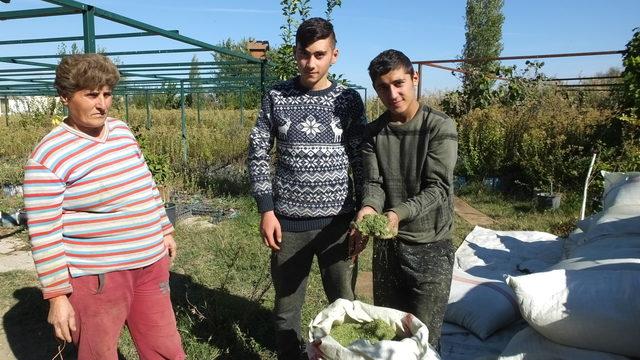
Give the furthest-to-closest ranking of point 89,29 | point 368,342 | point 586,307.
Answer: point 89,29 < point 586,307 < point 368,342

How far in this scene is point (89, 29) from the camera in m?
3.47

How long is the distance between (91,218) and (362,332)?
3.55 feet

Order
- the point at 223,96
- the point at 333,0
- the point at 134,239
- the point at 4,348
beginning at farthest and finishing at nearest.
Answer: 1. the point at 223,96
2. the point at 333,0
3. the point at 4,348
4. the point at 134,239

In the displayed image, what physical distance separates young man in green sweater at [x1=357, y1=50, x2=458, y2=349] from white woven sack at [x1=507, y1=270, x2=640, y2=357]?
17.0 inches

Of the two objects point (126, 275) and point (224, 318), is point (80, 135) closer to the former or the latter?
point (126, 275)

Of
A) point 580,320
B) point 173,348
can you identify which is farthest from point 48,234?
point 580,320

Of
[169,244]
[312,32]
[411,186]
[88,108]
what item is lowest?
[169,244]

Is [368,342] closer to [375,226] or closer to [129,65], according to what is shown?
[375,226]

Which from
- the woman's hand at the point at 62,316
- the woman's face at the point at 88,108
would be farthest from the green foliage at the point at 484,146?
the woman's hand at the point at 62,316

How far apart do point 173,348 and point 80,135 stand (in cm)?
96

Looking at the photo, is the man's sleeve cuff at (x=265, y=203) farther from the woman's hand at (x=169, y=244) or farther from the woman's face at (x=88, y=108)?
the woman's face at (x=88, y=108)

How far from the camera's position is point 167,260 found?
207cm

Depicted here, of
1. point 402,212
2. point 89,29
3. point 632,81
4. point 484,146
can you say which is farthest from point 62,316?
point 484,146

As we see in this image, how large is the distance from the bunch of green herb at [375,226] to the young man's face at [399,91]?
0.46 meters
